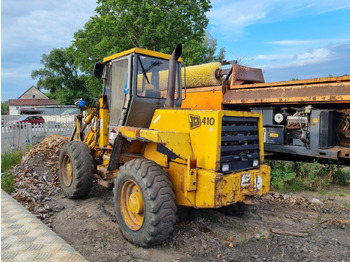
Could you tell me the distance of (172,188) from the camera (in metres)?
3.74

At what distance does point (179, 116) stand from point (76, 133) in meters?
3.39

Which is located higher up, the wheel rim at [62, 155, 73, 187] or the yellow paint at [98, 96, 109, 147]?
the yellow paint at [98, 96, 109, 147]

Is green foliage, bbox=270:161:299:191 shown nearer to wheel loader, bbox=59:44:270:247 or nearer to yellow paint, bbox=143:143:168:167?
wheel loader, bbox=59:44:270:247

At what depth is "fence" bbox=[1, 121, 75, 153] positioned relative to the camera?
10.1m

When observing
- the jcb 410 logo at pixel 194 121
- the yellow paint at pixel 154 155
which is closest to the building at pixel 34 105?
the yellow paint at pixel 154 155

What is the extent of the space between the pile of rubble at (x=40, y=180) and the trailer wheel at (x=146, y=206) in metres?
1.61

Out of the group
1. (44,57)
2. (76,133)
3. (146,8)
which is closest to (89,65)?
(146,8)

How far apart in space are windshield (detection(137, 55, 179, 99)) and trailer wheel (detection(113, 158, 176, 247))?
127 cm

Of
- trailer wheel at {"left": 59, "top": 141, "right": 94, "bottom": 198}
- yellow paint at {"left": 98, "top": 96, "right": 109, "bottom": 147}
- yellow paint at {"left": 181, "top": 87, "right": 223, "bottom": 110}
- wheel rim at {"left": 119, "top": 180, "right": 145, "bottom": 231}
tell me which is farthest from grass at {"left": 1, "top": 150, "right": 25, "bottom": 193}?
yellow paint at {"left": 181, "top": 87, "right": 223, "bottom": 110}

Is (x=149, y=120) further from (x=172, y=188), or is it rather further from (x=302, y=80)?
(x=302, y=80)

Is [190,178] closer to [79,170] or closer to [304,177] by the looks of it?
[79,170]

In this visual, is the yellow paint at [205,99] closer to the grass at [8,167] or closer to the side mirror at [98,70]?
the side mirror at [98,70]

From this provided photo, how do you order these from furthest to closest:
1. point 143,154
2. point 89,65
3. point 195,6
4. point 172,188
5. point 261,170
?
point 89,65, point 195,6, point 143,154, point 261,170, point 172,188

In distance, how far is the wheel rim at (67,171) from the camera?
5.78m
